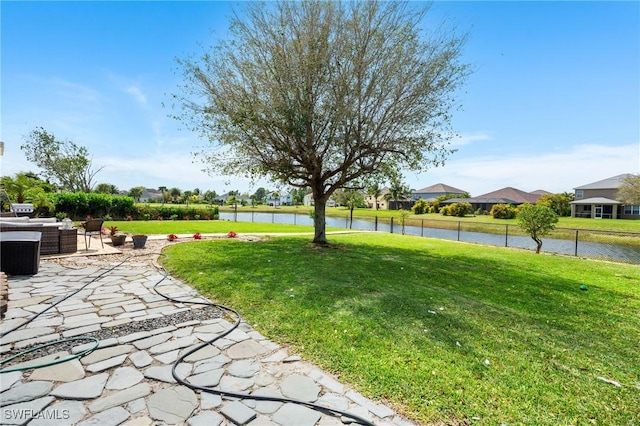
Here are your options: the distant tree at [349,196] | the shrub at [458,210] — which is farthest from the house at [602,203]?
the distant tree at [349,196]

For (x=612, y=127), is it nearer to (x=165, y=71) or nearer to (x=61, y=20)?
(x=165, y=71)

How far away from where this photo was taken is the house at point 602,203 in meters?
33.3

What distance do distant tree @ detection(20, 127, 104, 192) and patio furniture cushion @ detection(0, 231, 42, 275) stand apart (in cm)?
2879

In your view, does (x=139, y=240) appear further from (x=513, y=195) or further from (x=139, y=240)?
(x=513, y=195)

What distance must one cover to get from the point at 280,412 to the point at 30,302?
3.80 metres

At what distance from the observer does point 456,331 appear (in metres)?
3.16

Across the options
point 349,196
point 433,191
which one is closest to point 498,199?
point 433,191

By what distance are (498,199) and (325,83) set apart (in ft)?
157

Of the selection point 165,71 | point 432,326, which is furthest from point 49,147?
point 432,326

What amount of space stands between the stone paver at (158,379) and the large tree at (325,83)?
553cm

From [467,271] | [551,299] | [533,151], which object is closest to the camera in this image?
[551,299]

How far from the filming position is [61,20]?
6094 mm

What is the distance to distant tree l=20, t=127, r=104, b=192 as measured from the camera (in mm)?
26016

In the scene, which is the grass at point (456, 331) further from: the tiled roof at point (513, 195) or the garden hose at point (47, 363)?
the tiled roof at point (513, 195)
